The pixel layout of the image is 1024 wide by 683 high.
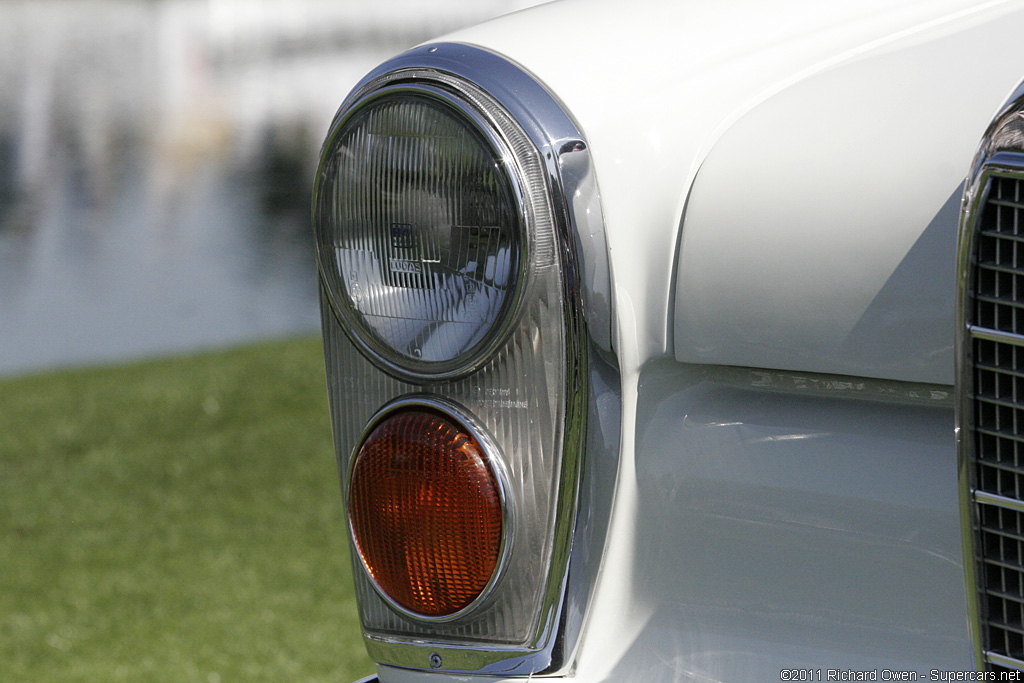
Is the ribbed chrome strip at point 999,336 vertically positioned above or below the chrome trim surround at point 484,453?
above

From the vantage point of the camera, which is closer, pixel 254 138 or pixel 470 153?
pixel 470 153

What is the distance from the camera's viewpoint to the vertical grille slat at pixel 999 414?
3.01 ft

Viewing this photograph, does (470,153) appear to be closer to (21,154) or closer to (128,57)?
(21,154)

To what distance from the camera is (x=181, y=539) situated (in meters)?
3.83

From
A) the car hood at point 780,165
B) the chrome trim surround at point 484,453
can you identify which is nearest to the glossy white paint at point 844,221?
the car hood at point 780,165

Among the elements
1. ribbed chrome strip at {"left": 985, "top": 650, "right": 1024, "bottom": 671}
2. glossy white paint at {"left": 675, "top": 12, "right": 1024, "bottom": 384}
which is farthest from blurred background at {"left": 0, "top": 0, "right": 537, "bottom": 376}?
ribbed chrome strip at {"left": 985, "top": 650, "right": 1024, "bottom": 671}

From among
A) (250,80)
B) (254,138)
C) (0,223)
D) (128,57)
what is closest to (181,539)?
(0,223)

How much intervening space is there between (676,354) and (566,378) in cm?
11

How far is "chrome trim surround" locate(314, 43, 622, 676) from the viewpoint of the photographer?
1.10m

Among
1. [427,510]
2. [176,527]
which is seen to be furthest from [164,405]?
[427,510]

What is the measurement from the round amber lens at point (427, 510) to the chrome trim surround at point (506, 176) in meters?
0.06

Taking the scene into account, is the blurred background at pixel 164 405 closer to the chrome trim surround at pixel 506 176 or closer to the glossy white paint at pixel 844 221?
the chrome trim surround at pixel 506 176

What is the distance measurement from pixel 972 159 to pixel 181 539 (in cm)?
336

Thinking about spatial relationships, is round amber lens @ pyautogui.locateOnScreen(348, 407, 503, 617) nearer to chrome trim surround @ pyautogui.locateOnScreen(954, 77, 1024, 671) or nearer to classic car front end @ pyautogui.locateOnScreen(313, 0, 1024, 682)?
classic car front end @ pyautogui.locateOnScreen(313, 0, 1024, 682)
